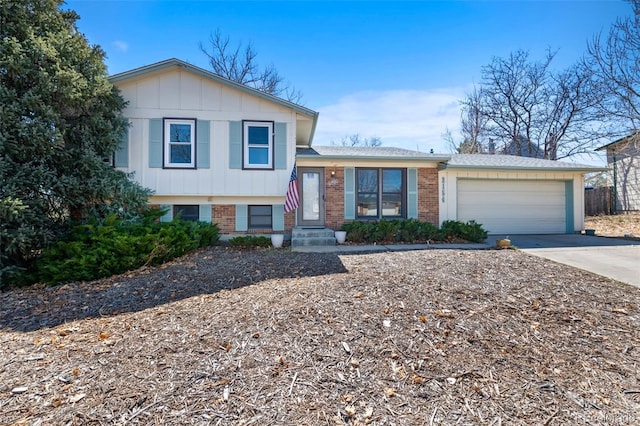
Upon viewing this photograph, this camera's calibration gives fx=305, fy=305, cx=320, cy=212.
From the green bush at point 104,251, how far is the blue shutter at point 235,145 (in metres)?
3.07

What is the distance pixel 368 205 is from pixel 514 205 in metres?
5.36

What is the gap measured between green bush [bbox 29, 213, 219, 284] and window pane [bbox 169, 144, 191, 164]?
9.26 feet

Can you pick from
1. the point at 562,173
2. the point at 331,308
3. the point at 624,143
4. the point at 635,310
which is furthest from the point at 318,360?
the point at 624,143

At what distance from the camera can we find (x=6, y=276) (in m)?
5.44

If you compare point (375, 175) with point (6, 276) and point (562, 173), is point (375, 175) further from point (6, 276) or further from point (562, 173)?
point (6, 276)

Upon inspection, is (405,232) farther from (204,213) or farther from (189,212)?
(189,212)

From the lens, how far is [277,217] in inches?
376

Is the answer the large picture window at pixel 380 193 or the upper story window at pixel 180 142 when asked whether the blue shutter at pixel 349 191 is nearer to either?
the large picture window at pixel 380 193

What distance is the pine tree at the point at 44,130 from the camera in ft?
18.2

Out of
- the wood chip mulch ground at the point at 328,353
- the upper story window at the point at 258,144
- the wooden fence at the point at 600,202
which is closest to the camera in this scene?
the wood chip mulch ground at the point at 328,353

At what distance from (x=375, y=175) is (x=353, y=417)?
28.0 ft

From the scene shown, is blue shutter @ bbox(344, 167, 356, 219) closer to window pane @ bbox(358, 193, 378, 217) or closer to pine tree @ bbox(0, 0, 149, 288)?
window pane @ bbox(358, 193, 378, 217)

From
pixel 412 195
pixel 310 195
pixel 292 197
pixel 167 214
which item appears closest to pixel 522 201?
pixel 412 195

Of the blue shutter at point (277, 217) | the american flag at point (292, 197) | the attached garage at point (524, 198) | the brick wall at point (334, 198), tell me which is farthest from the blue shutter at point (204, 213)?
the attached garage at point (524, 198)
